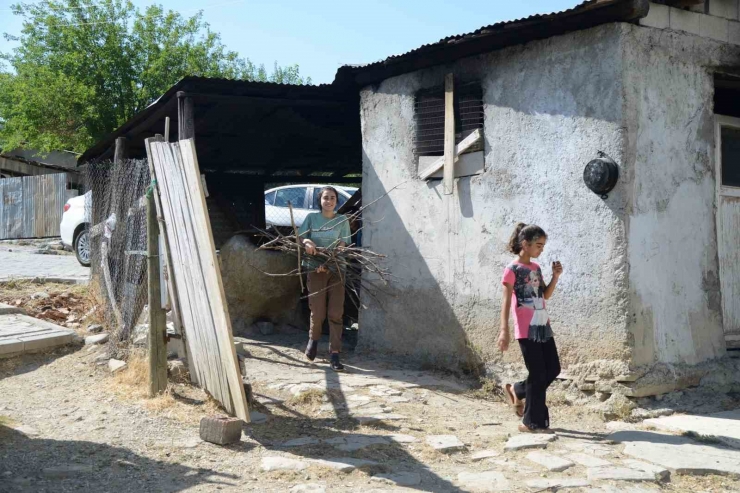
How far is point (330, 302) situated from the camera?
24.5ft

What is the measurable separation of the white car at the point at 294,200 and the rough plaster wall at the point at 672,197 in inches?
294

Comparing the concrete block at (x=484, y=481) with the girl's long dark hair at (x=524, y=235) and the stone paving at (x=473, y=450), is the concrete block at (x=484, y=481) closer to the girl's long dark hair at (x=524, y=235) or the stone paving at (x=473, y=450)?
the stone paving at (x=473, y=450)

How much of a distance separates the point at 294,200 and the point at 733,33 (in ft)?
27.4

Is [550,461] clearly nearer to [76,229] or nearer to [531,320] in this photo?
[531,320]

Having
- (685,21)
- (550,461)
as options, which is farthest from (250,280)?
(685,21)

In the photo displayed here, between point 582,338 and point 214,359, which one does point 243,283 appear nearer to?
point 214,359

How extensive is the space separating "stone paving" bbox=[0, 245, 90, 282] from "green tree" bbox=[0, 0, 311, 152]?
8.57 m

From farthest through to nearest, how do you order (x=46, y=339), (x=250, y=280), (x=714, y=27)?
(x=250, y=280) → (x=46, y=339) → (x=714, y=27)

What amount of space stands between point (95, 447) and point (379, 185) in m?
4.06

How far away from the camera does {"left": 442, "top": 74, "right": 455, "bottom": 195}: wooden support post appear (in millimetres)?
7156

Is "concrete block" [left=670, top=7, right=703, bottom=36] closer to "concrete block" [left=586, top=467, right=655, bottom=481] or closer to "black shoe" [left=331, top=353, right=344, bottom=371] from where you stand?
"concrete block" [left=586, top=467, right=655, bottom=481]

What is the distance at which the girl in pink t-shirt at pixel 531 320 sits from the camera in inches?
211

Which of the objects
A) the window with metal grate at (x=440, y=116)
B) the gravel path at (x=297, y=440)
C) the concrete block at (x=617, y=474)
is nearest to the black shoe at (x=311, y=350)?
the gravel path at (x=297, y=440)

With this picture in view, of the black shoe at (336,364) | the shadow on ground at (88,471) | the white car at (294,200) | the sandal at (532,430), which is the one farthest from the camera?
the white car at (294,200)
